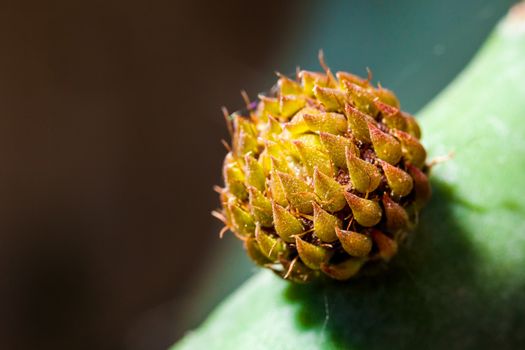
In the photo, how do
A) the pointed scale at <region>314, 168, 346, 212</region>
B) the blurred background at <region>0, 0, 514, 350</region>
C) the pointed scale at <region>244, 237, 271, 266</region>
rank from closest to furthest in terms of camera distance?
the pointed scale at <region>314, 168, 346, 212</region> < the pointed scale at <region>244, 237, 271, 266</region> < the blurred background at <region>0, 0, 514, 350</region>

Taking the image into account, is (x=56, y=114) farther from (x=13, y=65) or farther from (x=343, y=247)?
(x=343, y=247)

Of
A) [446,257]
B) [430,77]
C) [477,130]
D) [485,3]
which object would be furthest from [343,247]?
[485,3]

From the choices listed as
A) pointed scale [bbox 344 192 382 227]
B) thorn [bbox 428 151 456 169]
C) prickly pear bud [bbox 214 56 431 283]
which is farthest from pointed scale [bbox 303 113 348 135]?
thorn [bbox 428 151 456 169]

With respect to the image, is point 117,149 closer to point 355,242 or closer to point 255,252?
point 255,252

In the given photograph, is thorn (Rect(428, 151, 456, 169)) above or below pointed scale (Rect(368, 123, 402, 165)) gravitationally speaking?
below

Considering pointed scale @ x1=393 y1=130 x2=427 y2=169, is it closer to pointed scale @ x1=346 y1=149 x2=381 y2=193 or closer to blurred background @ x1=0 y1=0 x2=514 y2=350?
pointed scale @ x1=346 y1=149 x2=381 y2=193

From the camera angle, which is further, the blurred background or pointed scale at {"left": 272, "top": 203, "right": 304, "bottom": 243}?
the blurred background

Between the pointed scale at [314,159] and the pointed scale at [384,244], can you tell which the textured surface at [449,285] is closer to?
the pointed scale at [384,244]
